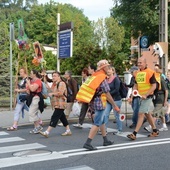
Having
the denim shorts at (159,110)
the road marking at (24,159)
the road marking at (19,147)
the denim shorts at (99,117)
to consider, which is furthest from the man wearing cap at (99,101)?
the denim shorts at (159,110)

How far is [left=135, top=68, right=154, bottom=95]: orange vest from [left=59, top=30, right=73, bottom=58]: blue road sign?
7.01 meters

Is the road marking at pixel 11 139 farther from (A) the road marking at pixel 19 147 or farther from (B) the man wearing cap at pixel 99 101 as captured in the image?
(B) the man wearing cap at pixel 99 101

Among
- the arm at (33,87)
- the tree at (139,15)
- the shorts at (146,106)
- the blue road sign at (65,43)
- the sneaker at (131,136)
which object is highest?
the tree at (139,15)

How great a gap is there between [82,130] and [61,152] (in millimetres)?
2940

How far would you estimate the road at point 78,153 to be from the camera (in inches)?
249

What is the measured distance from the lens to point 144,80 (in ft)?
27.8

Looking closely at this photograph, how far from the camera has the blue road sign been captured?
15250mm

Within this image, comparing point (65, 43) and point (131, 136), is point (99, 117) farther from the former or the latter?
point (65, 43)

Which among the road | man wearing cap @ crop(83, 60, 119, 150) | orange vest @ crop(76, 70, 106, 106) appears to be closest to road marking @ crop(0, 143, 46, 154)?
the road

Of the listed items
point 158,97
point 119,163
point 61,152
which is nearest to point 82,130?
point 158,97

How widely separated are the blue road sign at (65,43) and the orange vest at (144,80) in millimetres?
7015

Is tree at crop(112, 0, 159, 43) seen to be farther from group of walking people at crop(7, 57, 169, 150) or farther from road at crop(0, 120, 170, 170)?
road at crop(0, 120, 170, 170)

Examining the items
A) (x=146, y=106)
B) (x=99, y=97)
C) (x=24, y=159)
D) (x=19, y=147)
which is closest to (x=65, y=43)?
(x=146, y=106)

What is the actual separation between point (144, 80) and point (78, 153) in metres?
2.37
